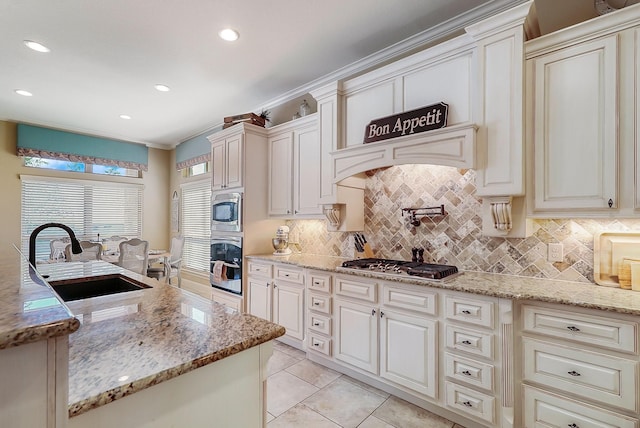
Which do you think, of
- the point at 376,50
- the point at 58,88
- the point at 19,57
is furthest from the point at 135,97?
the point at 376,50

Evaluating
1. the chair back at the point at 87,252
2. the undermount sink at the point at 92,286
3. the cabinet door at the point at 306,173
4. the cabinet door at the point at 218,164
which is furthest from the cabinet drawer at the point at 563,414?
the chair back at the point at 87,252

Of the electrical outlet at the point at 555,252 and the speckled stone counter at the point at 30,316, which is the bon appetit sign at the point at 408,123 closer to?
the electrical outlet at the point at 555,252

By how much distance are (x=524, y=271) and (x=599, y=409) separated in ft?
2.91

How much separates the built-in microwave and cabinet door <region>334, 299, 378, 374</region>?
1.70 meters

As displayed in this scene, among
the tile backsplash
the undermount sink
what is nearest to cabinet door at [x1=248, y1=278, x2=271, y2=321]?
the tile backsplash

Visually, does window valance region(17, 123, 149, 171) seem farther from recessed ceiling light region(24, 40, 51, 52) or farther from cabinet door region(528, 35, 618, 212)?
cabinet door region(528, 35, 618, 212)

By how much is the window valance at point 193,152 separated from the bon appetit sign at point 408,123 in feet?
11.7

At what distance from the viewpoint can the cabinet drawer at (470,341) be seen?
1.91 metres

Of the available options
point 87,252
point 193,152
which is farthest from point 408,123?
point 193,152

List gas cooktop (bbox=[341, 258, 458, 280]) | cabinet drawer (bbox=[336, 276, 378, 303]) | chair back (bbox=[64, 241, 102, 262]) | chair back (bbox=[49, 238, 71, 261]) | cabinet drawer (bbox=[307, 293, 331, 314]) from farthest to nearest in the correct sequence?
chair back (bbox=[49, 238, 71, 261])
chair back (bbox=[64, 241, 102, 262])
cabinet drawer (bbox=[307, 293, 331, 314])
cabinet drawer (bbox=[336, 276, 378, 303])
gas cooktop (bbox=[341, 258, 458, 280])

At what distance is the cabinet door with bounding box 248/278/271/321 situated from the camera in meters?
3.40

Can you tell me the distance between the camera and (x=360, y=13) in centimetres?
243

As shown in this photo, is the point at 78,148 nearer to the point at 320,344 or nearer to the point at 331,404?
the point at 320,344

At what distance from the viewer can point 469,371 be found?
1.98 metres
